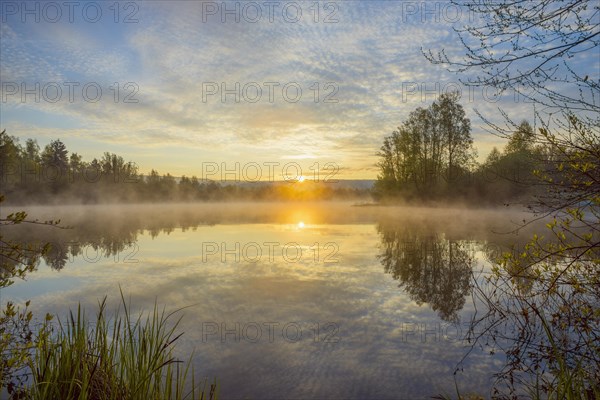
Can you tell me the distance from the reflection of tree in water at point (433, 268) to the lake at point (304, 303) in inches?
1.7

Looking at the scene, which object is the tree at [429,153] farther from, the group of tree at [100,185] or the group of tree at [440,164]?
the group of tree at [100,185]

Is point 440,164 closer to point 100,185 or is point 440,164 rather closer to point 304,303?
point 304,303

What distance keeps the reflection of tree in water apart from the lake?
1.7 inches

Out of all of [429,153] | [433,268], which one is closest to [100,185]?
[429,153]

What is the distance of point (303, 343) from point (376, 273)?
5.46 meters

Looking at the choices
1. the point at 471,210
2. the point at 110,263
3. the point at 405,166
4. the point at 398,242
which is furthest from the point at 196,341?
the point at 405,166

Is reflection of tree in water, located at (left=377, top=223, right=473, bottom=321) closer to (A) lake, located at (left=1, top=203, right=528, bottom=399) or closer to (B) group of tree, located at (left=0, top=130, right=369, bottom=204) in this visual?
(A) lake, located at (left=1, top=203, right=528, bottom=399)

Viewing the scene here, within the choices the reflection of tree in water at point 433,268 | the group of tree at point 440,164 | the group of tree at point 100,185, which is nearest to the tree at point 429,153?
the group of tree at point 440,164

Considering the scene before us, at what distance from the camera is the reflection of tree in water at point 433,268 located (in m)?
8.38

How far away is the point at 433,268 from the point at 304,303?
17.5 ft

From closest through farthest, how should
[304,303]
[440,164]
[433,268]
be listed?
[304,303]
[433,268]
[440,164]

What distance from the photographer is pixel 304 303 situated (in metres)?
8.19

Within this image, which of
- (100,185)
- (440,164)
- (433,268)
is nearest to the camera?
(433,268)

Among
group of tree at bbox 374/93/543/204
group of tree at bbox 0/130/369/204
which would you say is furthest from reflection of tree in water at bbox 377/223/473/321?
group of tree at bbox 0/130/369/204
